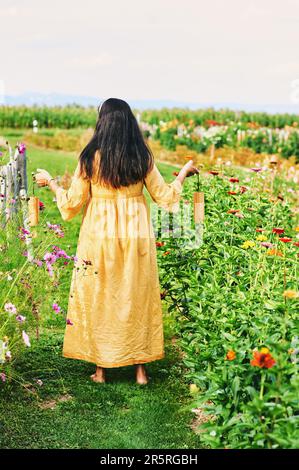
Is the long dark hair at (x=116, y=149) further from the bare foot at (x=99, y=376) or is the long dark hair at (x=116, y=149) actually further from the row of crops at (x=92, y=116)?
the row of crops at (x=92, y=116)

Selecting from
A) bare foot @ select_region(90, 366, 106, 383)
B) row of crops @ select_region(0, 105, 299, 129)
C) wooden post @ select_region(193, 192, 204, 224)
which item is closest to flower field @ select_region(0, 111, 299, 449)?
wooden post @ select_region(193, 192, 204, 224)

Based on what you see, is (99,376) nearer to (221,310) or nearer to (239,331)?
(221,310)

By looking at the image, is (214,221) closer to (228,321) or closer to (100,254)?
(100,254)

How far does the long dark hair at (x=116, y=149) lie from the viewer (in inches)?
163

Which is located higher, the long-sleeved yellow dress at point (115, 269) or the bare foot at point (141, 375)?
the long-sleeved yellow dress at point (115, 269)

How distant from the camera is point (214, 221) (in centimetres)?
517

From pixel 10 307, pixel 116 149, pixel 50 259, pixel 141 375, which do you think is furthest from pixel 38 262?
pixel 141 375

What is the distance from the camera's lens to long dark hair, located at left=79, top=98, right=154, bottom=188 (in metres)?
4.13

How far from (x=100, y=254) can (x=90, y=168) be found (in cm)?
48

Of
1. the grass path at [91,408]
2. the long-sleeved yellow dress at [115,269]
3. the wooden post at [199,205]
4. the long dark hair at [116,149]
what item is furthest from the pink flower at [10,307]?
the wooden post at [199,205]

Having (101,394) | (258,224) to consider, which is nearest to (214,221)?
(258,224)

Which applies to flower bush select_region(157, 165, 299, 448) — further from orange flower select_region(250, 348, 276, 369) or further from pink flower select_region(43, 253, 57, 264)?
pink flower select_region(43, 253, 57, 264)

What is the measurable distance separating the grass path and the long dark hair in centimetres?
104

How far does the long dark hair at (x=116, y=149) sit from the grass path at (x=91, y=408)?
1.04 m
